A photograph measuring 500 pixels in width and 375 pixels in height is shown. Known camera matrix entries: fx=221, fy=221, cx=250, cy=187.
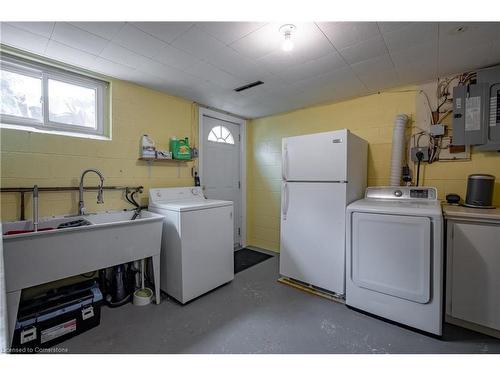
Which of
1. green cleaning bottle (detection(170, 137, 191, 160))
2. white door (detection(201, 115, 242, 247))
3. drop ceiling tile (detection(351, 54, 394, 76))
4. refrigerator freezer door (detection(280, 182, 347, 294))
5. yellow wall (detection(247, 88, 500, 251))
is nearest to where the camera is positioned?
drop ceiling tile (detection(351, 54, 394, 76))

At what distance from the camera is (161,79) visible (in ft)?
7.70

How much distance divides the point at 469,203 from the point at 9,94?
4095mm

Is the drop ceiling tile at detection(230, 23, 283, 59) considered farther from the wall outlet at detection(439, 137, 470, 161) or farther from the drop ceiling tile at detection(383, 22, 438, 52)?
the wall outlet at detection(439, 137, 470, 161)

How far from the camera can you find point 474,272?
1704 millimetres

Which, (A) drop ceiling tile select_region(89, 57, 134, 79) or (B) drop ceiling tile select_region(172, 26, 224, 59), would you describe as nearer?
(B) drop ceiling tile select_region(172, 26, 224, 59)

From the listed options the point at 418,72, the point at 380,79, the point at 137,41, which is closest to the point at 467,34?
the point at 418,72

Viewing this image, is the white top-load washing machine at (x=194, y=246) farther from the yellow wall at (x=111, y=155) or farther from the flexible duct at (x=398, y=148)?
the flexible duct at (x=398, y=148)

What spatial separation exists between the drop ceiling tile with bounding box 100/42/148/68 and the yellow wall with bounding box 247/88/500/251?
2172mm

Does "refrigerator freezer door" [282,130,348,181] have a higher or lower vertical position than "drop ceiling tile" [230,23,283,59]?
lower

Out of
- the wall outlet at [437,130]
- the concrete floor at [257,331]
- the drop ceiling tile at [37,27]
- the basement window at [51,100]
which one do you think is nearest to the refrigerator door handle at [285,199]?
the concrete floor at [257,331]

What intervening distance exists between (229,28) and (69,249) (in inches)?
75.8

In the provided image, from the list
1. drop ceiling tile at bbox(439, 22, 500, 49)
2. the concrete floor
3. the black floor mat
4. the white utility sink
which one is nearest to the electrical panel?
drop ceiling tile at bbox(439, 22, 500, 49)

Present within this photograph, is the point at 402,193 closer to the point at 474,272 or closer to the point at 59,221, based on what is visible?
the point at 474,272

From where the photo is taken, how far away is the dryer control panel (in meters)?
2.25
